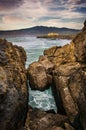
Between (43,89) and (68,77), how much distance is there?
4762 mm

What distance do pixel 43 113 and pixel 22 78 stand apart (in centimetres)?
443

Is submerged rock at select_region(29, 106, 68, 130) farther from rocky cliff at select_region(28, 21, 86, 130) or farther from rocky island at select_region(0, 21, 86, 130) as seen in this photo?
rocky cliff at select_region(28, 21, 86, 130)

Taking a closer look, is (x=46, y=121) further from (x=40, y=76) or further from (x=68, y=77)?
(x=40, y=76)

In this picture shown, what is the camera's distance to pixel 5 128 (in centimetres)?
1794

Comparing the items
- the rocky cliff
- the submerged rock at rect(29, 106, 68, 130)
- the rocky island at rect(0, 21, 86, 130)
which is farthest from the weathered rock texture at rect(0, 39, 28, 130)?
the rocky cliff

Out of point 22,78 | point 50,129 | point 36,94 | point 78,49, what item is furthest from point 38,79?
point 50,129

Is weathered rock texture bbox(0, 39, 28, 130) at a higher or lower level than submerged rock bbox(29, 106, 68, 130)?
higher

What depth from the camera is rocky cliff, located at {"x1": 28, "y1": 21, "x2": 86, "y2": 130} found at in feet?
62.8

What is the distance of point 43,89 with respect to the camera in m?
27.7

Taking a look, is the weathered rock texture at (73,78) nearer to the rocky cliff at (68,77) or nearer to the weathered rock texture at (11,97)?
the rocky cliff at (68,77)

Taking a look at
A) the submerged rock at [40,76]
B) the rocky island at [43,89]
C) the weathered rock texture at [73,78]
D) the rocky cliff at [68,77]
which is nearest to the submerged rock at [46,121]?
the rocky island at [43,89]

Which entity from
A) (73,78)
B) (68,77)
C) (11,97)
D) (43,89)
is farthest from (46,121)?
(43,89)

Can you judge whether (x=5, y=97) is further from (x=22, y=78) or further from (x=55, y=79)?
(x=55, y=79)

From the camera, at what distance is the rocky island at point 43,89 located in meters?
18.2
